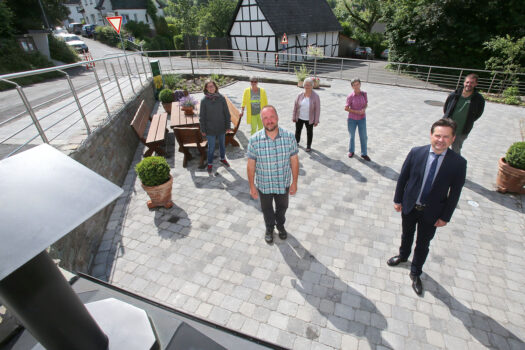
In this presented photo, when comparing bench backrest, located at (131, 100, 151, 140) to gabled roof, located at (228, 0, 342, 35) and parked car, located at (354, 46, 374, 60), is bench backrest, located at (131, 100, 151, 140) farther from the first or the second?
parked car, located at (354, 46, 374, 60)

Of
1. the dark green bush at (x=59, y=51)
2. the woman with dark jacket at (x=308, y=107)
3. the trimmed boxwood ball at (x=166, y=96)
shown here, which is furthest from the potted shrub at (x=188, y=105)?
the dark green bush at (x=59, y=51)

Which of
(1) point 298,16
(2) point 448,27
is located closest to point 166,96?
(2) point 448,27

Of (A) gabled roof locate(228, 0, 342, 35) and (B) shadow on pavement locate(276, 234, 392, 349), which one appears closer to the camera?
(B) shadow on pavement locate(276, 234, 392, 349)

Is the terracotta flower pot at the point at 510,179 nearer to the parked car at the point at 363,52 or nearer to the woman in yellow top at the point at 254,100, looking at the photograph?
the woman in yellow top at the point at 254,100

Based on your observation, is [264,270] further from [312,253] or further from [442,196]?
[442,196]

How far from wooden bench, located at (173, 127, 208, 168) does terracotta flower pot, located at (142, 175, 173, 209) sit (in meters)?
1.49

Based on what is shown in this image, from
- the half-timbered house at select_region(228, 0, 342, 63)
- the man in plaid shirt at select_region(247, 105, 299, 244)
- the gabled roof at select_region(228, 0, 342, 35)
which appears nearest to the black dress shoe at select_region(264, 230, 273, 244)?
the man in plaid shirt at select_region(247, 105, 299, 244)

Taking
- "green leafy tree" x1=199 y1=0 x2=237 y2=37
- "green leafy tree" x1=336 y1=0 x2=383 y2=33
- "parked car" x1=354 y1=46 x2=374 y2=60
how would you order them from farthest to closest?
"green leafy tree" x1=336 y1=0 x2=383 y2=33, "parked car" x1=354 y1=46 x2=374 y2=60, "green leafy tree" x1=199 y1=0 x2=237 y2=37

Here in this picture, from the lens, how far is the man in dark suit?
2.62 meters

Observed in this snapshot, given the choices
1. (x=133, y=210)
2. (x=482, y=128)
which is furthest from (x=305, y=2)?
(x=133, y=210)

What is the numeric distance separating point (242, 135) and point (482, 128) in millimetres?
7200

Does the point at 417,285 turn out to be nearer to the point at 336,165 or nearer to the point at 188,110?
the point at 336,165

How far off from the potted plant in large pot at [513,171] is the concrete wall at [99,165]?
698 centimetres

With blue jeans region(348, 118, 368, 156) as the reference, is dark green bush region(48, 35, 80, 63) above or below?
above
